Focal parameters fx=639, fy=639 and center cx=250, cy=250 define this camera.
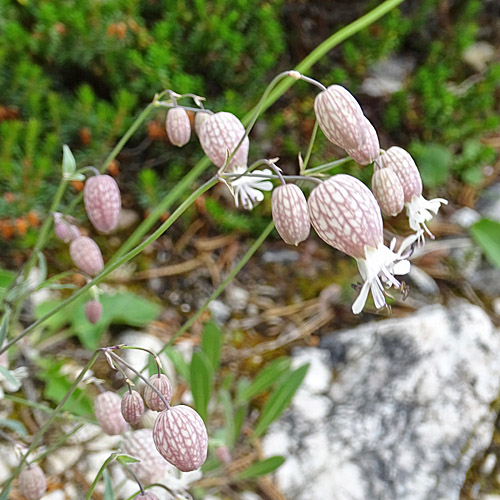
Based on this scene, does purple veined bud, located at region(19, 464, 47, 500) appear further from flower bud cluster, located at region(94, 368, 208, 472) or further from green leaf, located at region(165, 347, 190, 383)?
green leaf, located at region(165, 347, 190, 383)

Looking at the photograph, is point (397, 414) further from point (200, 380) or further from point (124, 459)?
point (124, 459)

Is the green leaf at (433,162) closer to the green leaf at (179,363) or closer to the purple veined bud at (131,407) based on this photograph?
the green leaf at (179,363)

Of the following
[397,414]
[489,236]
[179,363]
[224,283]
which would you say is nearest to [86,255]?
[224,283]

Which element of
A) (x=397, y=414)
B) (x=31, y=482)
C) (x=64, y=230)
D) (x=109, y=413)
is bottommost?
(x=397, y=414)

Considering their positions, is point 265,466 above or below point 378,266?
below

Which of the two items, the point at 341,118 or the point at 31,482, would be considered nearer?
the point at 341,118

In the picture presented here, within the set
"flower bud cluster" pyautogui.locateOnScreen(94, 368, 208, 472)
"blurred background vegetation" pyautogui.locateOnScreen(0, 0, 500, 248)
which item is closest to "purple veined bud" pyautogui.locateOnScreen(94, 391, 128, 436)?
"flower bud cluster" pyautogui.locateOnScreen(94, 368, 208, 472)

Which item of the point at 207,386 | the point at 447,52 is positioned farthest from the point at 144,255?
the point at 447,52
